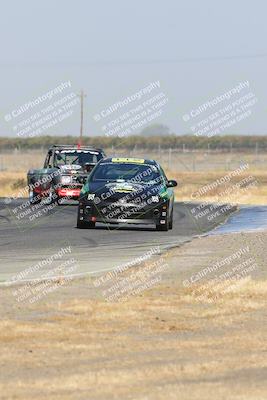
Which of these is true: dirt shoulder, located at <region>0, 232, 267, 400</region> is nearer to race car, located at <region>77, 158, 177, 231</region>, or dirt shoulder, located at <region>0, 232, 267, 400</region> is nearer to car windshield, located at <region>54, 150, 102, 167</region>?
race car, located at <region>77, 158, 177, 231</region>

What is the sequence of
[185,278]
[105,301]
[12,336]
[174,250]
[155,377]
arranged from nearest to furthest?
[155,377], [12,336], [105,301], [185,278], [174,250]

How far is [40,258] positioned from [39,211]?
1507cm

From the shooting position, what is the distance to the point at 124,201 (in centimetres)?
2525

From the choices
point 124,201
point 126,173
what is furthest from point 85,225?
point 126,173

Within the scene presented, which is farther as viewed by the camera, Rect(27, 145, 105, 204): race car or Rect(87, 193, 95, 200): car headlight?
Rect(27, 145, 105, 204): race car

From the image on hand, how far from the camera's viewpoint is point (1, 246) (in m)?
20.9

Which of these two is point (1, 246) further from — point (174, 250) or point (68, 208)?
point (68, 208)

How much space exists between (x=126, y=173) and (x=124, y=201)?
4.64 ft

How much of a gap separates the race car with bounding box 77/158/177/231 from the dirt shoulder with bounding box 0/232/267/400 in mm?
8289

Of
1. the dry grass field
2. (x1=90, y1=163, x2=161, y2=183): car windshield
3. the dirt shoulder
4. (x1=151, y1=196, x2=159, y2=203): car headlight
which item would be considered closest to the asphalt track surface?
(x1=151, y1=196, x2=159, y2=203): car headlight

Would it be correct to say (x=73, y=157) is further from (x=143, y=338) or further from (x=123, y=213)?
(x=143, y=338)

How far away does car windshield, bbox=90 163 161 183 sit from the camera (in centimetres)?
2619

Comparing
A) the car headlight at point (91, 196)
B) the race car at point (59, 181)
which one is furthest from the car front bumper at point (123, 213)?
the race car at point (59, 181)

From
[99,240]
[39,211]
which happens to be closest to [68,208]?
[39,211]
